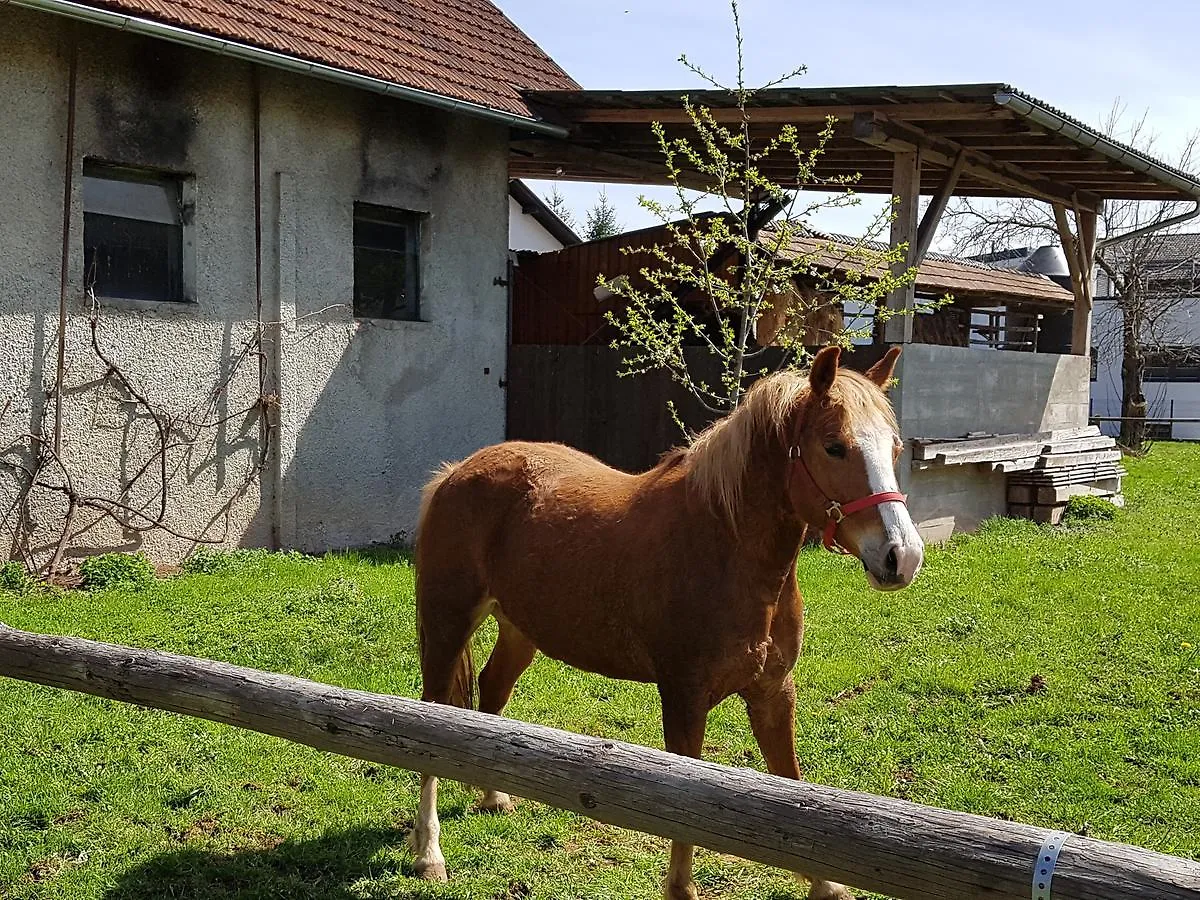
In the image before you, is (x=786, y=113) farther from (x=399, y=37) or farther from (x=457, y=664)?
(x=457, y=664)

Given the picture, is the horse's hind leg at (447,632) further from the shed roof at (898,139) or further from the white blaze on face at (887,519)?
the shed roof at (898,139)

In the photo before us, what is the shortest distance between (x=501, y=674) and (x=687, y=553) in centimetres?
140

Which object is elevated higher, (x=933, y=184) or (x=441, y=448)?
(x=933, y=184)

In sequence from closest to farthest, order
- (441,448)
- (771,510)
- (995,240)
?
(771,510) < (441,448) < (995,240)

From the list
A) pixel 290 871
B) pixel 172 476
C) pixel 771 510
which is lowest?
pixel 290 871

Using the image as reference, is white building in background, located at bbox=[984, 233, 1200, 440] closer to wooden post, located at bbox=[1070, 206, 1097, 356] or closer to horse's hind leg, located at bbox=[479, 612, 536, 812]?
wooden post, located at bbox=[1070, 206, 1097, 356]

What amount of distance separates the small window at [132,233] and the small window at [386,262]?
1.84 metres

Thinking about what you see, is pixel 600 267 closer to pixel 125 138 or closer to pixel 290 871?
pixel 125 138

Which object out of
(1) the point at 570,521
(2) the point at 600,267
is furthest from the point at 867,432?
(2) the point at 600,267

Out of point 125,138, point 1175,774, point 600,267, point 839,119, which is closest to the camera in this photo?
point 1175,774

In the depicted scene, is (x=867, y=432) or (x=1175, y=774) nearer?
(x=867, y=432)

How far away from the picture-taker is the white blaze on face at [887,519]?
3.27 metres

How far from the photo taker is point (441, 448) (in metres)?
11.4

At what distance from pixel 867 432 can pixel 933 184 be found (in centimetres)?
1162
